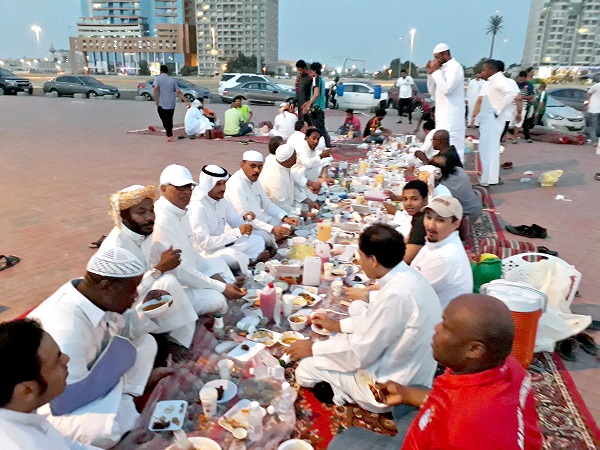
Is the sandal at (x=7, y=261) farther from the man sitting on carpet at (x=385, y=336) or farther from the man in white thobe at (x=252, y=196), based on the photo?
the man sitting on carpet at (x=385, y=336)

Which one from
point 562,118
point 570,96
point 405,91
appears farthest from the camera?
point 570,96

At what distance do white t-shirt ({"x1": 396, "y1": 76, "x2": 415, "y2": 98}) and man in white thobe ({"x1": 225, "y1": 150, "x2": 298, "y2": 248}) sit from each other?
39.9 feet

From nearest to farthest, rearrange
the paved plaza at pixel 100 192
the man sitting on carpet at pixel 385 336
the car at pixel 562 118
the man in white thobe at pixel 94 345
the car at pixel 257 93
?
the man in white thobe at pixel 94 345 → the man sitting on carpet at pixel 385 336 → the paved plaza at pixel 100 192 → the car at pixel 562 118 → the car at pixel 257 93

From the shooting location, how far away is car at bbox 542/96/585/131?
1352 centimetres

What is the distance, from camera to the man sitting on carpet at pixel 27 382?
1.50m

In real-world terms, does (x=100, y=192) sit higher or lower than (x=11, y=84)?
lower

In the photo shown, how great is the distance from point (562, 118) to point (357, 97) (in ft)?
28.7

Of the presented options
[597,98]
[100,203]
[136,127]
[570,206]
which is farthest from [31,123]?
[597,98]

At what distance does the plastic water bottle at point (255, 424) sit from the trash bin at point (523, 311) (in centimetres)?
170

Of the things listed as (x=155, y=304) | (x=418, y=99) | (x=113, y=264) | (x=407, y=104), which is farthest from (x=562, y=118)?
(x=113, y=264)

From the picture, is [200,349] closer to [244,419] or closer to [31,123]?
[244,419]

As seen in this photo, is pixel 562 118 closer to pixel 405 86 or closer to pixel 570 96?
pixel 570 96

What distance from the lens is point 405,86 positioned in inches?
621

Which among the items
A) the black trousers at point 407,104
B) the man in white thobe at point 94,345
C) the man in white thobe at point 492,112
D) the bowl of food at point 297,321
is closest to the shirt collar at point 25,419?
the man in white thobe at point 94,345
